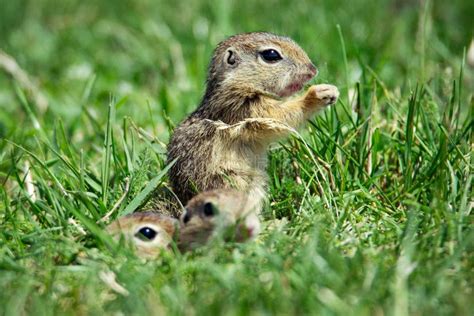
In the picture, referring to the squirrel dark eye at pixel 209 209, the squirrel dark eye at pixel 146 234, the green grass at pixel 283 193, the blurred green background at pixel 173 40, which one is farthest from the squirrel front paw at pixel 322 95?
the blurred green background at pixel 173 40

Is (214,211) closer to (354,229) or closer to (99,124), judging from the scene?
(354,229)

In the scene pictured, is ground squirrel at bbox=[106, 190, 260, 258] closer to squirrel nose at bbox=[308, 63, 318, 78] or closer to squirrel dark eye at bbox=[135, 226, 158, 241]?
squirrel dark eye at bbox=[135, 226, 158, 241]

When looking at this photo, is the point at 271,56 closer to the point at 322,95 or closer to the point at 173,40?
the point at 322,95

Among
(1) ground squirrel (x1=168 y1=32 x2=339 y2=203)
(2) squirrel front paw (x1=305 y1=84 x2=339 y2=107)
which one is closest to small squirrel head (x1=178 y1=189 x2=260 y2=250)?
(1) ground squirrel (x1=168 y1=32 x2=339 y2=203)

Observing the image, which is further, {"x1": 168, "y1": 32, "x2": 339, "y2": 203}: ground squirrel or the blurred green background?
the blurred green background

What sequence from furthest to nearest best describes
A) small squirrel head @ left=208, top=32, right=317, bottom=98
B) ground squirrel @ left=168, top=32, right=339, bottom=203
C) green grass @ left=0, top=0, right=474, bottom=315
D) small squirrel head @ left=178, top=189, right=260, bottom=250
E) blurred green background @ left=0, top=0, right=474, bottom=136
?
blurred green background @ left=0, top=0, right=474, bottom=136
small squirrel head @ left=208, top=32, right=317, bottom=98
ground squirrel @ left=168, top=32, right=339, bottom=203
small squirrel head @ left=178, top=189, right=260, bottom=250
green grass @ left=0, top=0, right=474, bottom=315

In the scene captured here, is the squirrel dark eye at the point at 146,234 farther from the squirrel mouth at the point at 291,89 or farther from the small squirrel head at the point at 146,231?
the squirrel mouth at the point at 291,89

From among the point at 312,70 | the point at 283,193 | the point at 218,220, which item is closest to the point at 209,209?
the point at 218,220
